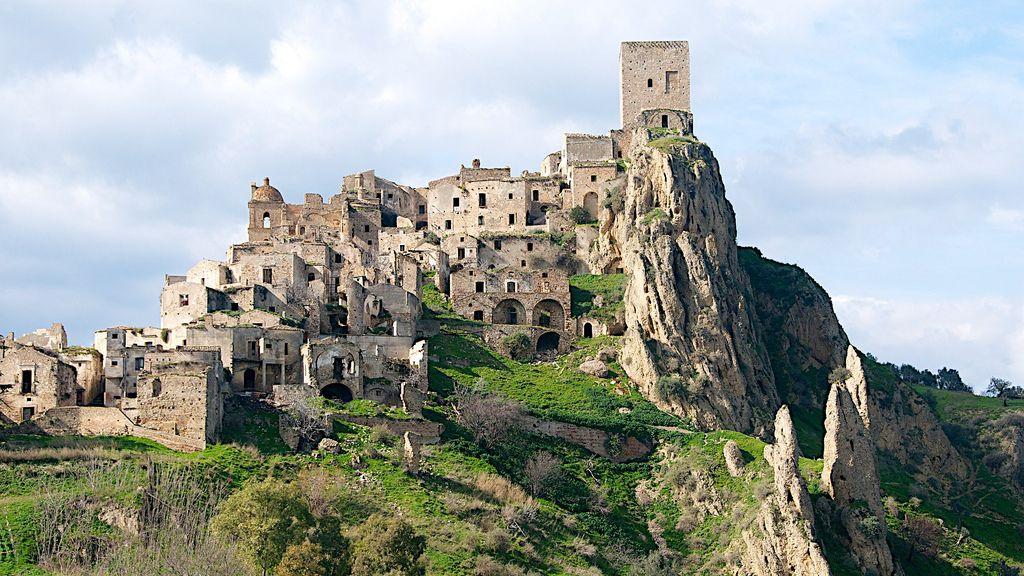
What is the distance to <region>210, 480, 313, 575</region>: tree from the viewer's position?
58.6 m

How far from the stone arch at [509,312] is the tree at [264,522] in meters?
40.2

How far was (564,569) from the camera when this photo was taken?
233ft

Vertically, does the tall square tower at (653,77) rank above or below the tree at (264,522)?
above

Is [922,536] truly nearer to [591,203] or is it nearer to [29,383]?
[591,203]

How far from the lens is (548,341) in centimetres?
9862

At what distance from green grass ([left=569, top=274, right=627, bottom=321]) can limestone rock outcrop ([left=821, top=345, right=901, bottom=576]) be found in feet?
77.3

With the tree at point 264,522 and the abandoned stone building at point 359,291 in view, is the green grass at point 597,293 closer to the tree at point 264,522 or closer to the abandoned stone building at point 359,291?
the abandoned stone building at point 359,291

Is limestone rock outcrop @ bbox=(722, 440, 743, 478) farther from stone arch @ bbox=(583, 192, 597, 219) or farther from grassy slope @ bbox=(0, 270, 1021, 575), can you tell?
stone arch @ bbox=(583, 192, 597, 219)

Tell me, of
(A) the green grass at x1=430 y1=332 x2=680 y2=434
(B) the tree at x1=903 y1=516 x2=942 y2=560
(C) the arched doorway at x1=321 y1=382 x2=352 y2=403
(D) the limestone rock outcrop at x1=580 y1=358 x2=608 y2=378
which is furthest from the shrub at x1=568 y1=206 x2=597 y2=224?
(B) the tree at x1=903 y1=516 x2=942 y2=560

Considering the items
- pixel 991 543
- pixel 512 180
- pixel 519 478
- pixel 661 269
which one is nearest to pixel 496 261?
pixel 512 180

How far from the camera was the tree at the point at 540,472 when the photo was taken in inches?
3115

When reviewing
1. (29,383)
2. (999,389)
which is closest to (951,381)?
(999,389)

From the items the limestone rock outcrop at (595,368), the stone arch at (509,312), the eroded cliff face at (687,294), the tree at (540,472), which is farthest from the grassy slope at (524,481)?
the stone arch at (509,312)

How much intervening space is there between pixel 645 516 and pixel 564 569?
10.7 m
